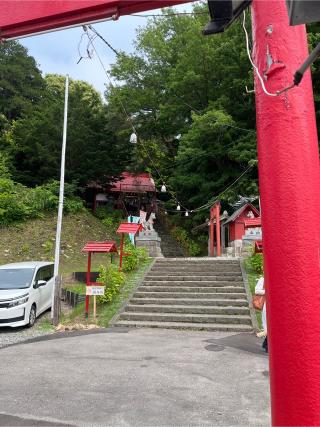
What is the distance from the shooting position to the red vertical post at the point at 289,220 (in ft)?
5.86

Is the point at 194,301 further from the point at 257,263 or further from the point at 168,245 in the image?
the point at 168,245

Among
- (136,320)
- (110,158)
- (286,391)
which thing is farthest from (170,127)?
(286,391)

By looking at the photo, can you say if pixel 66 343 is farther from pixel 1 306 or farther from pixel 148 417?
pixel 148 417

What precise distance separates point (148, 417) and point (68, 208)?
19.7 m

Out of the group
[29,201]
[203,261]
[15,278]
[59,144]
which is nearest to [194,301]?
[203,261]

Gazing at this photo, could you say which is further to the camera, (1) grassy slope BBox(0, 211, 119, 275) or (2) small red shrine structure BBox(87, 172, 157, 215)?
(2) small red shrine structure BBox(87, 172, 157, 215)

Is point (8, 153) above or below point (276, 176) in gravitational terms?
above

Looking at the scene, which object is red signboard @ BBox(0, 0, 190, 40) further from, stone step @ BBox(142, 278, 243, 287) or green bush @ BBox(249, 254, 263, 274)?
green bush @ BBox(249, 254, 263, 274)

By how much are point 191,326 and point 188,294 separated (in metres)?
1.94

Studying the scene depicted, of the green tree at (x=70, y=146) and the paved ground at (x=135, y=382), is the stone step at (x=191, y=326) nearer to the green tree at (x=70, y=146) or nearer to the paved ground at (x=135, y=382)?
the paved ground at (x=135, y=382)

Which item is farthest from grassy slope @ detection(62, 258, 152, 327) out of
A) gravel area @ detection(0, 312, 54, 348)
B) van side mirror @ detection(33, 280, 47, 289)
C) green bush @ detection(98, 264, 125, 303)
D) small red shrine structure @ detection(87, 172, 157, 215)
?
small red shrine structure @ detection(87, 172, 157, 215)

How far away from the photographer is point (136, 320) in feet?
31.9

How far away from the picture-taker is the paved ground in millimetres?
3869

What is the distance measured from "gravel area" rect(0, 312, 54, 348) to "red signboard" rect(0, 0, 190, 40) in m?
6.45
